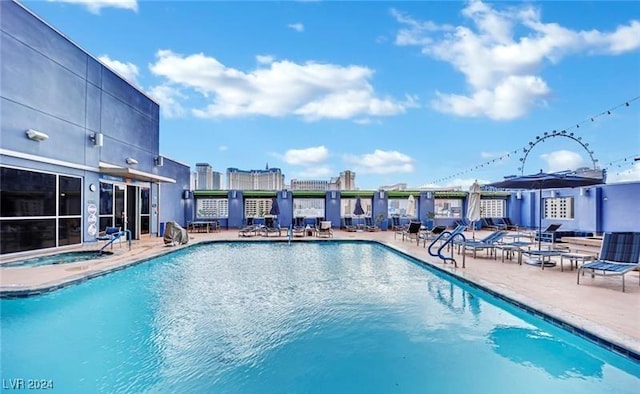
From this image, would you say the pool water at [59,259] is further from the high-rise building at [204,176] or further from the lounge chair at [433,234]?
the high-rise building at [204,176]

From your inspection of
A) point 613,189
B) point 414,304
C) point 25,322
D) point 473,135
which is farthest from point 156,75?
point 613,189

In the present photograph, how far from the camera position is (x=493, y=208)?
1802cm

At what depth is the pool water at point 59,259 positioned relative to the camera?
6.87 meters

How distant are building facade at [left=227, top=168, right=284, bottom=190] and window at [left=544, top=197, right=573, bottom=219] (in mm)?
15798

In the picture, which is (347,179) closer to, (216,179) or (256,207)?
(256,207)

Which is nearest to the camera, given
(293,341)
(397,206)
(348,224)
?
(293,341)

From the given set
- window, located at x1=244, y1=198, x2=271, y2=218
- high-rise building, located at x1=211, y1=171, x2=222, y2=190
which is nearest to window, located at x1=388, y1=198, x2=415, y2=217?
window, located at x1=244, y1=198, x2=271, y2=218

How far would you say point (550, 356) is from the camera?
3418 mm

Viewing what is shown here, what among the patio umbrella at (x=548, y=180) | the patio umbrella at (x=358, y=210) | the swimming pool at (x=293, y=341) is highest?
the patio umbrella at (x=548, y=180)

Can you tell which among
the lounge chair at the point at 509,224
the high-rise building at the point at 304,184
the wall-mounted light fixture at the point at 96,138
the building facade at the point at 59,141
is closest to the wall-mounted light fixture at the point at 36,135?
the building facade at the point at 59,141

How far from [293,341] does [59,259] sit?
23.1 ft

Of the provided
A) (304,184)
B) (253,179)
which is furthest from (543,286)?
(253,179)

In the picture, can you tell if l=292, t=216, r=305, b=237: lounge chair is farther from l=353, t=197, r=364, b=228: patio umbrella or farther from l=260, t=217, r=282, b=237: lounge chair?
l=353, t=197, r=364, b=228: patio umbrella

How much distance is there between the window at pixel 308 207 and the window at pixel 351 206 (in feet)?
3.83
